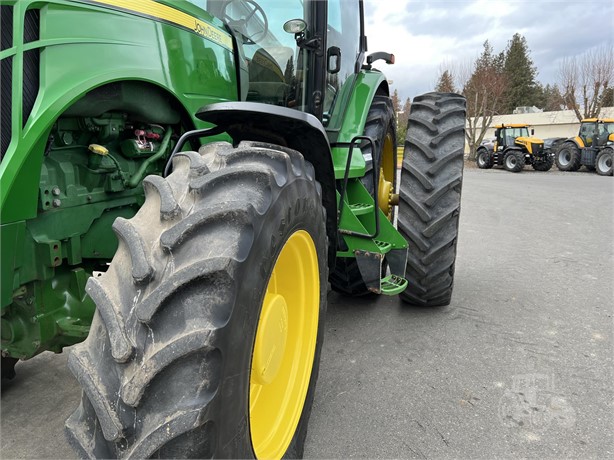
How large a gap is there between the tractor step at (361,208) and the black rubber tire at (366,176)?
29 centimetres

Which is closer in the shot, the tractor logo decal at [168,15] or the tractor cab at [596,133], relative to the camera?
the tractor logo decal at [168,15]

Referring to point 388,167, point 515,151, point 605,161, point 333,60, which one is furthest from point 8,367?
point 515,151

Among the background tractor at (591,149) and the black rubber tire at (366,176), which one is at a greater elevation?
the background tractor at (591,149)

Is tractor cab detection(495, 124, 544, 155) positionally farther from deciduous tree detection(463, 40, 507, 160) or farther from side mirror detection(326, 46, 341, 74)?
side mirror detection(326, 46, 341, 74)

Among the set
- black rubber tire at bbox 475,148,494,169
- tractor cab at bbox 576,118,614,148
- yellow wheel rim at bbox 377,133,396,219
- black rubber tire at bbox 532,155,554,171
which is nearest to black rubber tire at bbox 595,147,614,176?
tractor cab at bbox 576,118,614,148

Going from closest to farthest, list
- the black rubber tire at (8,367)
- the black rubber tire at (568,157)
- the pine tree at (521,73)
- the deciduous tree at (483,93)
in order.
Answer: the black rubber tire at (8,367)
the black rubber tire at (568,157)
the deciduous tree at (483,93)
the pine tree at (521,73)

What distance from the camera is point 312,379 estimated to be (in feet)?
6.26

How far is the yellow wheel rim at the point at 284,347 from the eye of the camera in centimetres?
151

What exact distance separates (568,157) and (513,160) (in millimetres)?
1908

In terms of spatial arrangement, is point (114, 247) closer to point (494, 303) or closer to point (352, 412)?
point (352, 412)

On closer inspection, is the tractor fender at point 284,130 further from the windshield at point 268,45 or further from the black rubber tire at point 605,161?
the black rubber tire at point 605,161

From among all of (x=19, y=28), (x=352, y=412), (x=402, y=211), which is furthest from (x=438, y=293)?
(x=19, y=28)

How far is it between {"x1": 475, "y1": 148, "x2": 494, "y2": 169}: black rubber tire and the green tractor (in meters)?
18.8

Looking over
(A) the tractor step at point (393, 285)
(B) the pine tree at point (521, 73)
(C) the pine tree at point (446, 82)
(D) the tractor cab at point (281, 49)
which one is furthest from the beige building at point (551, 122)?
(D) the tractor cab at point (281, 49)
